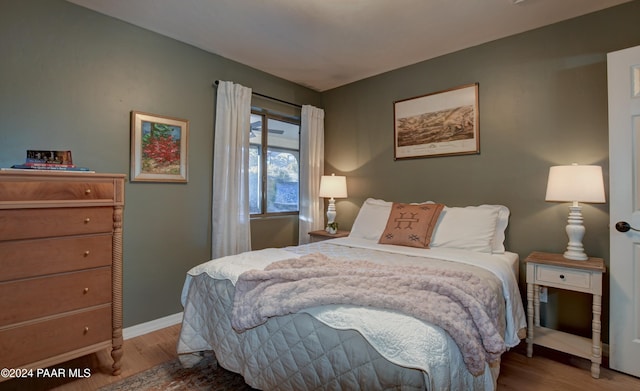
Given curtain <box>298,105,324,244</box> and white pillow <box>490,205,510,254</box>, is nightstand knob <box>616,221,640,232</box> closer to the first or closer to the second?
white pillow <box>490,205,510,254</box>

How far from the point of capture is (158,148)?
103 inches

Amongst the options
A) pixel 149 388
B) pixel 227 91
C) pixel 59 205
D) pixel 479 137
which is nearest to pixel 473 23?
pixel 479 137

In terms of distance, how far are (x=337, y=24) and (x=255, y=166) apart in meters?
1.68

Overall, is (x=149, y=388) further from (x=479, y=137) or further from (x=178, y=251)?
(x=479, y=137)

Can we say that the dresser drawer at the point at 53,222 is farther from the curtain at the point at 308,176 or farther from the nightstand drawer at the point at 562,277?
the nightstand drawer at the point at 562,277

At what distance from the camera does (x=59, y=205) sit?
67.8 inches

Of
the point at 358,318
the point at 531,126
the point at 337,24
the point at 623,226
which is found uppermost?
the point at 337,24

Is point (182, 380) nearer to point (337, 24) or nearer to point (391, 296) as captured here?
point (391, 296)

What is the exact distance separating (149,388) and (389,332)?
1.54m

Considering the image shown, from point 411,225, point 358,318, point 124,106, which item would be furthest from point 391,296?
point 124,106

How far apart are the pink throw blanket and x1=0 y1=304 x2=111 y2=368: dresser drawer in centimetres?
95

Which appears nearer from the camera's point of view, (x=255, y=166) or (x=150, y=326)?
(x=150, y=326)

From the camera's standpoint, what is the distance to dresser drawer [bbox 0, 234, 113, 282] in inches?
62.3

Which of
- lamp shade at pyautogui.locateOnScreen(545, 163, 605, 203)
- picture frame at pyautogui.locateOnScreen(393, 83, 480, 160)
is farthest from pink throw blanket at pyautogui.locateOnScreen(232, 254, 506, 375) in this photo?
picture frame at pyautogui.locateOnScreen(393, 83, 480, 160)
